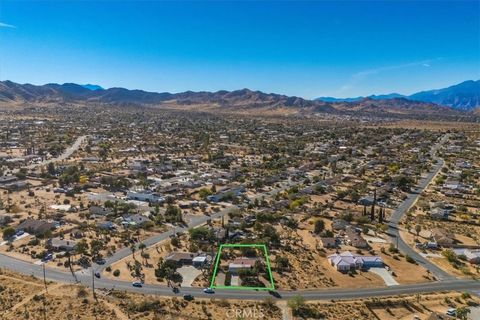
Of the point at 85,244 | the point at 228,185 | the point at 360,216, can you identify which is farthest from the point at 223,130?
the point at 85,244

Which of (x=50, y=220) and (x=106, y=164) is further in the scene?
(x=106, y=164)

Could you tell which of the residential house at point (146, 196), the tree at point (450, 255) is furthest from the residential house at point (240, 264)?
the residential house at point (146, 196)

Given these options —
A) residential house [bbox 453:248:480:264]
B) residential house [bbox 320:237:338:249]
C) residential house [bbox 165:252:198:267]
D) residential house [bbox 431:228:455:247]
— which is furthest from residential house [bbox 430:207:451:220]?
residential house [bbox 165:252:198:267]

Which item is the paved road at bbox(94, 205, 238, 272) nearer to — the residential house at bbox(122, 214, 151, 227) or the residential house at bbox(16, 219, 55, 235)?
the residential house at bbox(122, 214, 151, 227)

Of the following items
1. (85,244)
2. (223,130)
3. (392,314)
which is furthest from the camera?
(223,130)

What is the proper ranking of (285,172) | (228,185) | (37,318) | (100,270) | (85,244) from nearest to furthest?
(37,318)
(100,270)
(85,244)
(228,185)
(285,172)

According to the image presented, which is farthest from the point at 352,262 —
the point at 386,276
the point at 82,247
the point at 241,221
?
the point at 82,247

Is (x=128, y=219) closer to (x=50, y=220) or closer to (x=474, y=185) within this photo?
(x=50, y=220)

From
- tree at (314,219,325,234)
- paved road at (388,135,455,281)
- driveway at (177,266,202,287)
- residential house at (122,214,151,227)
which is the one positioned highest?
tree at (314,219,325,234)
